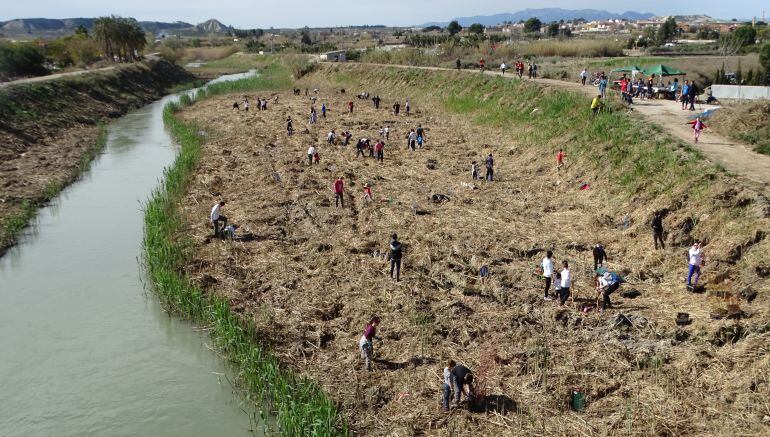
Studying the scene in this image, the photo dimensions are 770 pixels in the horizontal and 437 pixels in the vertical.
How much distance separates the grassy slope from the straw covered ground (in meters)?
0.56

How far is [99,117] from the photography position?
49.2 meters

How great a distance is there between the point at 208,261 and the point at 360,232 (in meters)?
5.55

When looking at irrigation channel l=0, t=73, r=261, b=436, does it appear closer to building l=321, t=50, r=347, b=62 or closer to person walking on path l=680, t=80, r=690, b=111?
person walking on path l=680, t=80, r=690, b=111

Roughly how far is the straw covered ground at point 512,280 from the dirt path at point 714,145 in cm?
106

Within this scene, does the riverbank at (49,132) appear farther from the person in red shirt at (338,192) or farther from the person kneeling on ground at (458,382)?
the person kneeling on ground at (458,382)

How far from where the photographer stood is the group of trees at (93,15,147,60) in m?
80.2

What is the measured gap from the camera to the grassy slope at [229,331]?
34.2 feet

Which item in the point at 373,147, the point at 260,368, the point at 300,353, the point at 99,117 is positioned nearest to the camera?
the point at 260,368

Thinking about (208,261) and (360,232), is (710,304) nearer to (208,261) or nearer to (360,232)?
(360,232)

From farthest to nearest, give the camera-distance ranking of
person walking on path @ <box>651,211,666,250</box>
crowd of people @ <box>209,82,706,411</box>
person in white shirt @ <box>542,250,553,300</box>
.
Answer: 1. person walking on path @ <box>651,211,666,250</box>
2. person in white shirt @ <box>542,250,553,300</box>
3. crowd of people @ <box>209,82,706,411</box>

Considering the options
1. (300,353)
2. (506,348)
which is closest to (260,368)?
(300,353)

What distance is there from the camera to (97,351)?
13.7m

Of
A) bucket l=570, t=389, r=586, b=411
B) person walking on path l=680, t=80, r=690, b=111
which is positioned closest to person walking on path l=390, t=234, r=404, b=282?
bucket l=570, t=389, r=586, b=411

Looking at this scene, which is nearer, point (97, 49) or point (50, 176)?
point (50, 176)
